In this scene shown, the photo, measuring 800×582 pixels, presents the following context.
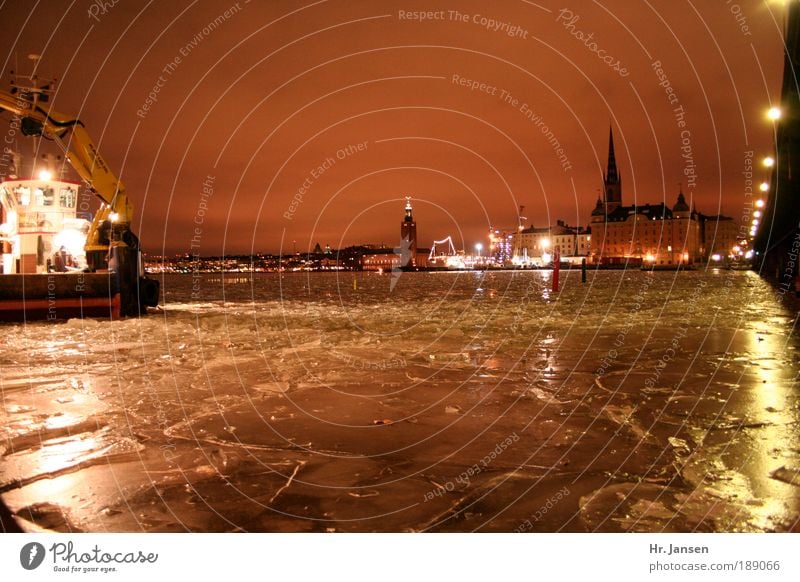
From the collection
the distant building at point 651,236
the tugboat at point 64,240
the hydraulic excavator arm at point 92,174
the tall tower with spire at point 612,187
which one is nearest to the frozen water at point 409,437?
the tugboat at point 64,240

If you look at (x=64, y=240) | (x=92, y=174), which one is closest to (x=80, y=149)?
(x=92, y=174)

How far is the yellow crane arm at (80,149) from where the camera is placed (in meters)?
22.3

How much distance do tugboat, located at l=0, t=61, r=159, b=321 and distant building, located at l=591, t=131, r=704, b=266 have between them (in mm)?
153506

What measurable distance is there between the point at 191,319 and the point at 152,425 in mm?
14963

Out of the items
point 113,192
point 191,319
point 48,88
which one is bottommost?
point 191,319

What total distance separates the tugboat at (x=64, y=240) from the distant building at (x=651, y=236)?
153506 millimetres

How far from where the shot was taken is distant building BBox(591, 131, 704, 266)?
539ft

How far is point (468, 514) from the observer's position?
3.78 meters

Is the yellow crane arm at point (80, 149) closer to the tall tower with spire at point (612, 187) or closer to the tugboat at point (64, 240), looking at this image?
the tugboat at point (64, 240)

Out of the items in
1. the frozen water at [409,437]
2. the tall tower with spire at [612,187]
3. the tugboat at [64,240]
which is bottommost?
the frozen water at [409,437]

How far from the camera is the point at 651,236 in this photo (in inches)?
6663

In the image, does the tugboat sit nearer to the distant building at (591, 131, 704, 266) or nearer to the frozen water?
the frozen water
